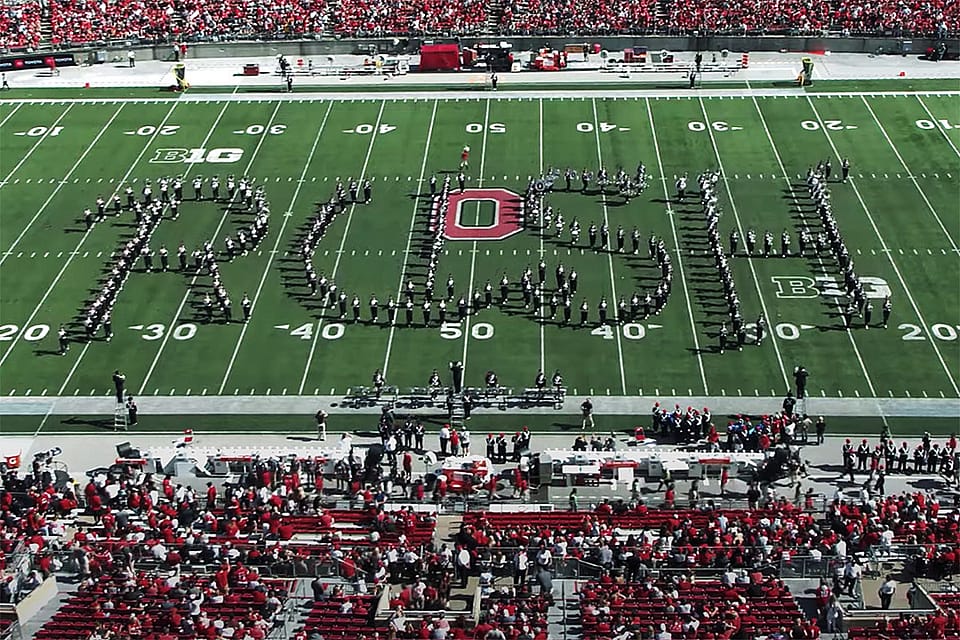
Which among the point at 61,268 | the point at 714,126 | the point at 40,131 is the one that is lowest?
the point at 61,268

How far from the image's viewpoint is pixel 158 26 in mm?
69625

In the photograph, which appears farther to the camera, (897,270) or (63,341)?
(897,270)

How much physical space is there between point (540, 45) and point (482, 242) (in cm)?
2197

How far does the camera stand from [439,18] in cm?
6981

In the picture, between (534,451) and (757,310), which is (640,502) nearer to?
(534,451)

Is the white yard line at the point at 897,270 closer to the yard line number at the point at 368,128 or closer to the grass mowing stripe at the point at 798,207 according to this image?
the grass mowing stripe at the point at 798,207

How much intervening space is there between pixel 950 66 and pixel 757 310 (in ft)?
83.5

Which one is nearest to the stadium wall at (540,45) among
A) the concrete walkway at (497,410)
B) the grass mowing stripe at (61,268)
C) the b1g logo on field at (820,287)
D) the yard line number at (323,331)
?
the grass mowing stripe at (61,268)

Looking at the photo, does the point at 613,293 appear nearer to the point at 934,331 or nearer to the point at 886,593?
the point at 934,331

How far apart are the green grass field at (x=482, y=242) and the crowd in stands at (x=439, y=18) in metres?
8.22

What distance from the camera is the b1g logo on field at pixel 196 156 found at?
55031 millimetres

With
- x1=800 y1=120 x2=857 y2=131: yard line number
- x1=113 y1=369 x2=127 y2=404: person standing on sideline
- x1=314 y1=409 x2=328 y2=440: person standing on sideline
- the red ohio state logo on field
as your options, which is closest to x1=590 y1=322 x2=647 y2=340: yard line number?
the red ohio state logo on field

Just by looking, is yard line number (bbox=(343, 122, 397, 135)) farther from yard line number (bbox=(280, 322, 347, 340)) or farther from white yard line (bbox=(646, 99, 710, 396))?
yard line number (bbox=(280, 322, 347, 340))

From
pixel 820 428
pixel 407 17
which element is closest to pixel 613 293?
pixel 820 428
